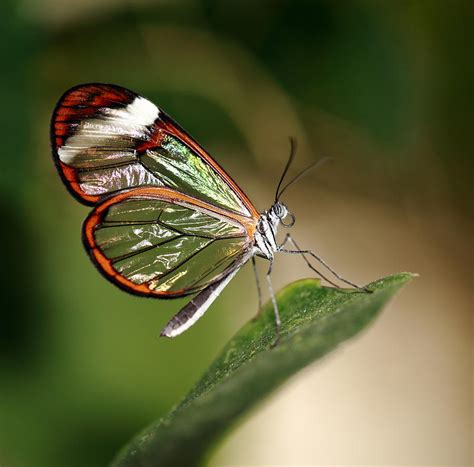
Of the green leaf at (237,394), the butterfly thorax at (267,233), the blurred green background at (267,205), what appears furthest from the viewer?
the blurred green background at (267,205)

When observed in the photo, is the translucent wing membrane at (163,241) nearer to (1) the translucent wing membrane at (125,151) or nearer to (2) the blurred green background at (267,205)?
(1) the translucent wing membrane at (125,151)

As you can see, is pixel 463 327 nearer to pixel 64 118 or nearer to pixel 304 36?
pixel 304 36

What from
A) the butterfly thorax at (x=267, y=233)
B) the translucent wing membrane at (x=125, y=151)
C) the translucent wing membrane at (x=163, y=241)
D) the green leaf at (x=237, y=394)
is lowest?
the green leaf at (x=237, y=394)

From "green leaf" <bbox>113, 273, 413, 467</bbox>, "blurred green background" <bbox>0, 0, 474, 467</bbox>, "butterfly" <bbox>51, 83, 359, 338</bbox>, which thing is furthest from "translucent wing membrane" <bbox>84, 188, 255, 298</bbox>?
"green leaf" <bbox>113, 273, 413, 467</bbox>

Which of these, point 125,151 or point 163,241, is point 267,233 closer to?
point 163,241

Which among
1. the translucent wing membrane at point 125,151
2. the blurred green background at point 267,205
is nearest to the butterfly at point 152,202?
the translucent wing membrane at point 125,151

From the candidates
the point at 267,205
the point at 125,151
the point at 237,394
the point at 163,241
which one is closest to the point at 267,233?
the point at 163,241

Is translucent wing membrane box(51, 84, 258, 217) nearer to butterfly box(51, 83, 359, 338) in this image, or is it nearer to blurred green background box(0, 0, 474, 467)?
butterfly box(51, 83, 359, 338)

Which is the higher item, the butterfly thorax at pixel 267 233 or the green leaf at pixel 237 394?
the butterfly thorax at pixel 267 233
